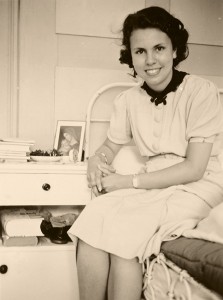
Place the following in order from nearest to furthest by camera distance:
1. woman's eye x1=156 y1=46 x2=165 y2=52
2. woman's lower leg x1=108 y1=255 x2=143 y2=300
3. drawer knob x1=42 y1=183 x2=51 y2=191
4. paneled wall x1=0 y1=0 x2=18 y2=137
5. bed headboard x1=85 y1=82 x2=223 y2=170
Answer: woman's lower leg x1=108 y1=255 x2=143 y2=300, woman's eye x1=156 y1=46 x2=165 y2=52, drawer knob x1=42 y1=183 x2=51 y2=191, paneled wall x1=0 y1=0 x2=18 y2=137, bed headboard x1=85 y1=82 x2=223 y2=170

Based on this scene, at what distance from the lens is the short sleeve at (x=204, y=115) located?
1.51 metres

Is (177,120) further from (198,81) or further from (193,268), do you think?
(193,268)

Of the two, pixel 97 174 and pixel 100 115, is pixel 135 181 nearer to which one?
pixel 97 174

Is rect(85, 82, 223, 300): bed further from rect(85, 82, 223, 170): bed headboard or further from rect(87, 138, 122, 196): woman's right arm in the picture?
rect(85, 82, 223, 170): bed headboard

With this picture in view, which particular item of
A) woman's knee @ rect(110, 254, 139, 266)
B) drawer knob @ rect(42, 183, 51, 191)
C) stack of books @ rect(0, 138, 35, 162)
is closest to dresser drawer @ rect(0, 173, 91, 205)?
drawer knob @ rect(42, 183, 51, 191)

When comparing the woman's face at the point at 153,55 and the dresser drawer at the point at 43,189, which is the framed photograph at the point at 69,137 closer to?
the dresser drawer at the point at 43,189

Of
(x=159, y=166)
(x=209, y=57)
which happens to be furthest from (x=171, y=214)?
(x=209, y=57)

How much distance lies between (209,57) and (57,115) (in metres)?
0.97

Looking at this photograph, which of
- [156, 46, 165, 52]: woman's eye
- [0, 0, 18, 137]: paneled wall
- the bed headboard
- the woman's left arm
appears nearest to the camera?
the woman's left arm

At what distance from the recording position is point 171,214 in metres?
1.37

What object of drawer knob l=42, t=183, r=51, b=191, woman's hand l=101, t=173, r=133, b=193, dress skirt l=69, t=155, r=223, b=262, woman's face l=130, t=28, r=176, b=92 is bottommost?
drawer knob l=42, t=183, r=51, b=191

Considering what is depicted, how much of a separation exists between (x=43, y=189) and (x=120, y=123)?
45 cm

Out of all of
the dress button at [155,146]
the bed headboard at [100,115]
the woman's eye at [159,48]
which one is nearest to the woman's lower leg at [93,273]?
the dress button at [155,146]

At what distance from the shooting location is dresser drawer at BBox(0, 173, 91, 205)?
1893mm
